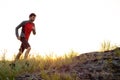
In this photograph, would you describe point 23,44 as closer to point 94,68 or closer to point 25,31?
point 25,31

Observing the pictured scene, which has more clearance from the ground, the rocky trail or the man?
the man

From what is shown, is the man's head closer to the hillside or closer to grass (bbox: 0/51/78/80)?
grass (bbox: 0/51/78/80)

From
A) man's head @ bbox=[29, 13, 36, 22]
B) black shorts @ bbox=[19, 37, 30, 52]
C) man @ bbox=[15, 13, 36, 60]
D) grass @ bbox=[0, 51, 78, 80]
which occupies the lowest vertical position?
grass @ bbox=[0, 51, 78, 80]

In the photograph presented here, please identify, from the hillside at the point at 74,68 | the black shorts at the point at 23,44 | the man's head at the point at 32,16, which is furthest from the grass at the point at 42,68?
the man's head at the point at 32,16

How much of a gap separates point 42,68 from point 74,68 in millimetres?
881

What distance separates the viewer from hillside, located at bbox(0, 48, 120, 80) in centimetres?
845

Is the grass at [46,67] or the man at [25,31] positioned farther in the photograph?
the man at [25,31]

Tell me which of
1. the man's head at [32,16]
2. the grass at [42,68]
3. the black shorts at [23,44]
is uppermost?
the man's head at [32,16]

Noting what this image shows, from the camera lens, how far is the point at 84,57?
10.1 m

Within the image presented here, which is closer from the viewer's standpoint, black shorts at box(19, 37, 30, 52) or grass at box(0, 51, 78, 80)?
grass at box(0, 51, 78, 80)

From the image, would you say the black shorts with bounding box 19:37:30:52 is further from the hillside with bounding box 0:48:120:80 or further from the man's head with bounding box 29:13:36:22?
the hillside with bounding box 0:48:120:80

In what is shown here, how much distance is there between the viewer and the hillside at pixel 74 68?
27.7 ft

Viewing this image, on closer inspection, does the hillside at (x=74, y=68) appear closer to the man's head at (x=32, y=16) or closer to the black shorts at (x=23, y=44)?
the black shorts at (x=23, y=44)

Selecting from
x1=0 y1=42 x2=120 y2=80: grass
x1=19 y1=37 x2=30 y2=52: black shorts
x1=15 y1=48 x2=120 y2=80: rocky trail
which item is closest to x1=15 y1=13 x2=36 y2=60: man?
x1=19 y1=37 x2=30 y2=52: black shorts
